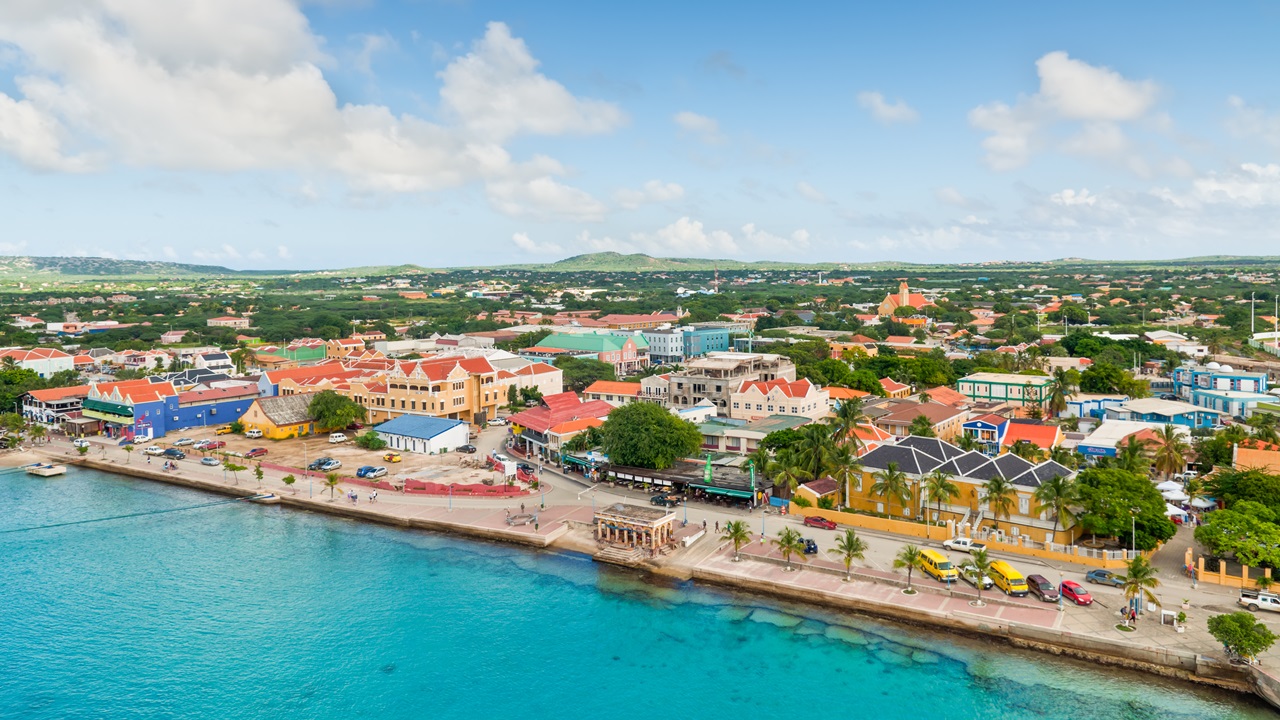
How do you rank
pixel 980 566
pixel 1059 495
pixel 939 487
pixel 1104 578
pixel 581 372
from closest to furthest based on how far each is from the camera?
pixel 980 566, pixel 1104 578, pixel 1059 495, pixel 939 487, pixel 581 372

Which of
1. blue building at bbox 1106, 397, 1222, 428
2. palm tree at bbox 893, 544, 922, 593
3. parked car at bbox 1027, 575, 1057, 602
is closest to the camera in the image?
parked car at bbox 1027, 575, 1057, 602

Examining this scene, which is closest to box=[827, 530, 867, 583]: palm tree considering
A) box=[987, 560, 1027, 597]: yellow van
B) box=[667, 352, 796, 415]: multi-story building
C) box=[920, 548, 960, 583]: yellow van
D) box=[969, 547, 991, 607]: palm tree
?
box=[920, 548, 960, 583]: yellow van

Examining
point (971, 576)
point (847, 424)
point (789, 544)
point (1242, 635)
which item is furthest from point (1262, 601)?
point (847, 424)

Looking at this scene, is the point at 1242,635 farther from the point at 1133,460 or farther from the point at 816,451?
the point at 816,451

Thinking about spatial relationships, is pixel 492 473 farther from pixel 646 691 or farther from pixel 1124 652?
pixel 1124 652

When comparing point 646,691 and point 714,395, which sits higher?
point 714,395

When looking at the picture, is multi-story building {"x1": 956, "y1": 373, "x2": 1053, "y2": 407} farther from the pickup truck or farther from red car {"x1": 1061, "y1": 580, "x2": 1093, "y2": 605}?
red car {"x1": 1061, "y1": 580, "x2": 1093, "y2": 605}

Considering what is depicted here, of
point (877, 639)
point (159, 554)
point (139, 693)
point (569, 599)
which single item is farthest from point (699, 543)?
point (159, 554)
